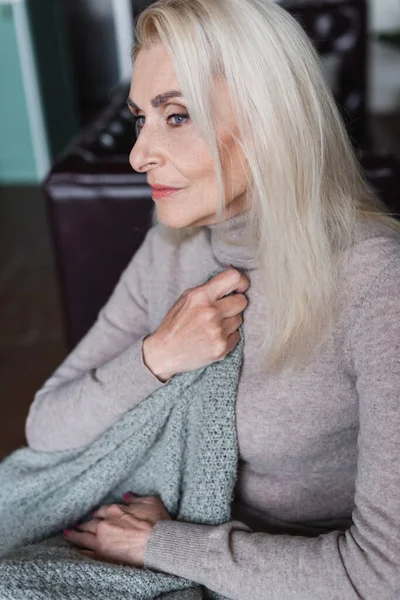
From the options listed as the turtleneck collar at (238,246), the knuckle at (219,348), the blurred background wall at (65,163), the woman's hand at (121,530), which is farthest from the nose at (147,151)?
the blurred background wall at (65,163)

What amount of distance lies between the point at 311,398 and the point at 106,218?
1.12 metres

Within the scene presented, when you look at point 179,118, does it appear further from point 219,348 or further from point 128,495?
point 128,495

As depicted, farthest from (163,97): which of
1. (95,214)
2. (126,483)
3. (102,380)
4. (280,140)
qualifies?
(95,214)

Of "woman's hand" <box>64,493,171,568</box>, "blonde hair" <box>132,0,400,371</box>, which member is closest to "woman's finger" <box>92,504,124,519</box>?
"woman's hand" <box>64,493,171,568</box>

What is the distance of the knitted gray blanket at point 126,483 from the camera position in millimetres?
1059

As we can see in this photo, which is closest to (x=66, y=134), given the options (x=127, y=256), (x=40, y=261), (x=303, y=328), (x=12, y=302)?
(x=40, y=261)

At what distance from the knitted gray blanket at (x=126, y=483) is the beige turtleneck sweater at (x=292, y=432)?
0.09ft

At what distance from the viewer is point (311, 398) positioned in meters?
1.08

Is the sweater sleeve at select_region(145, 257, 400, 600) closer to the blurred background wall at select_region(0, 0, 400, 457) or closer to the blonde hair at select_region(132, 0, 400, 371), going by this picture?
the blonde hair at select_region(132, 0, 400, 371)

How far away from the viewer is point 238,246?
1203 mm

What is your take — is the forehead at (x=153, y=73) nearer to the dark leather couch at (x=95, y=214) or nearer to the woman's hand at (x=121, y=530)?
the woman's hand at (x=121, y=530)

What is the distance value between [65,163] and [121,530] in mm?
1222

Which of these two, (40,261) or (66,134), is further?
(66,134)

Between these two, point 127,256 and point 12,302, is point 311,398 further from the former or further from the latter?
point 12,302
